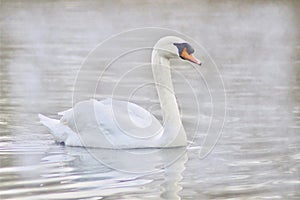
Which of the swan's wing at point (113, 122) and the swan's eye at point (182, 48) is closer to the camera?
the swan's wing at point (113, 122)

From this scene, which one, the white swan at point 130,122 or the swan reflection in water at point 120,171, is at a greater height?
the white swan at point 130,122

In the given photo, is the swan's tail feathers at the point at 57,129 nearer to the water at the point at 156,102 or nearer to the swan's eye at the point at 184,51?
the water at the point at 156,102

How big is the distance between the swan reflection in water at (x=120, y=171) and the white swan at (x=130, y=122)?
8 cm

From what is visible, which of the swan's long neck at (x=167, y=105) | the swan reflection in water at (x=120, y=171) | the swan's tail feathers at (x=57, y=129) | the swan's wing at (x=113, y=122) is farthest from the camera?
the swan's tail feathers at (x=57, y=129)

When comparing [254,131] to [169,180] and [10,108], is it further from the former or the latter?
[10,108]

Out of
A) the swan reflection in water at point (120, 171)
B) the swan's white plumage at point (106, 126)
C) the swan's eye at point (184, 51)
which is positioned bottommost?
the swan reflection in water at point (120, 171)

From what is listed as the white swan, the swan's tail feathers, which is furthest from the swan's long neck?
the swan's tail feathers

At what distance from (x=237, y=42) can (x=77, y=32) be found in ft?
9.94

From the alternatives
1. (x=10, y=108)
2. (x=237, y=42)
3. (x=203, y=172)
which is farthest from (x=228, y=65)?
(x=203, y=172)

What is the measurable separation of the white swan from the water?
0.44ft

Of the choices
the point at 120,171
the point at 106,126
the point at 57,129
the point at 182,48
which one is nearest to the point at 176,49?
the point at 182,48

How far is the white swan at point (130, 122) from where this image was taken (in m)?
8.64

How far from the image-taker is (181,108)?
34.0 ft

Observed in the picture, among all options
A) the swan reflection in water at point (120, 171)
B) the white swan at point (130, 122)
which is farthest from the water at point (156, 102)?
the white swan at point (130, 122)
